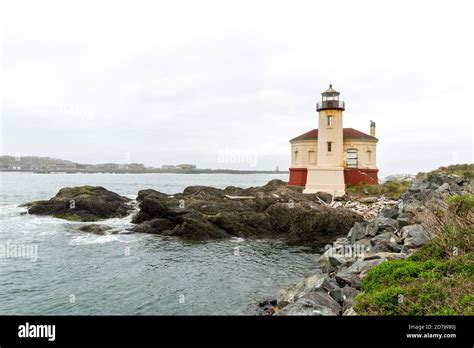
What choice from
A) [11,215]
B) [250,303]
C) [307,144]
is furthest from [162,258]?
[307,144]

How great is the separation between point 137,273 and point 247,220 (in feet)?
37.3

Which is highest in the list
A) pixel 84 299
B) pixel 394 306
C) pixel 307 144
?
pixel 307 144

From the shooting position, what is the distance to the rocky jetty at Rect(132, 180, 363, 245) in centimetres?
2334

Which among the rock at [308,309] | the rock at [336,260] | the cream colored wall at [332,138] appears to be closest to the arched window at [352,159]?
the cream colored wall at [332,138]

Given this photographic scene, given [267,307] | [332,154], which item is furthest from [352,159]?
[267,307]

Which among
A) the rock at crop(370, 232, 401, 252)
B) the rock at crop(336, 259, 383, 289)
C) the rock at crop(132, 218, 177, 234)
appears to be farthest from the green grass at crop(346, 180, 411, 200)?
the rock at crop(336, 259, 383, 289)

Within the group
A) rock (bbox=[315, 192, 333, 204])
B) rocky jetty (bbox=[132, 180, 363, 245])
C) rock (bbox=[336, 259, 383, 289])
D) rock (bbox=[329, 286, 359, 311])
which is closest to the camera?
rock (bbox=[329, 286, 359, 311])

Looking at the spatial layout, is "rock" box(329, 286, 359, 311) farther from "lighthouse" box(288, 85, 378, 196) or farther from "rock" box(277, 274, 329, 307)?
"lighthouse" box(288, 85, 378, 196)

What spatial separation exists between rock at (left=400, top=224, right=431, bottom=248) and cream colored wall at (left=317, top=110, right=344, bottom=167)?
70.5 feet

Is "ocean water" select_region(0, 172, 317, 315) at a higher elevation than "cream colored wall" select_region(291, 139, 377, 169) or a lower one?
lower

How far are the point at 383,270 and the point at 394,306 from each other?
6.90 ft

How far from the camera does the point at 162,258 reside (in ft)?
58.2
